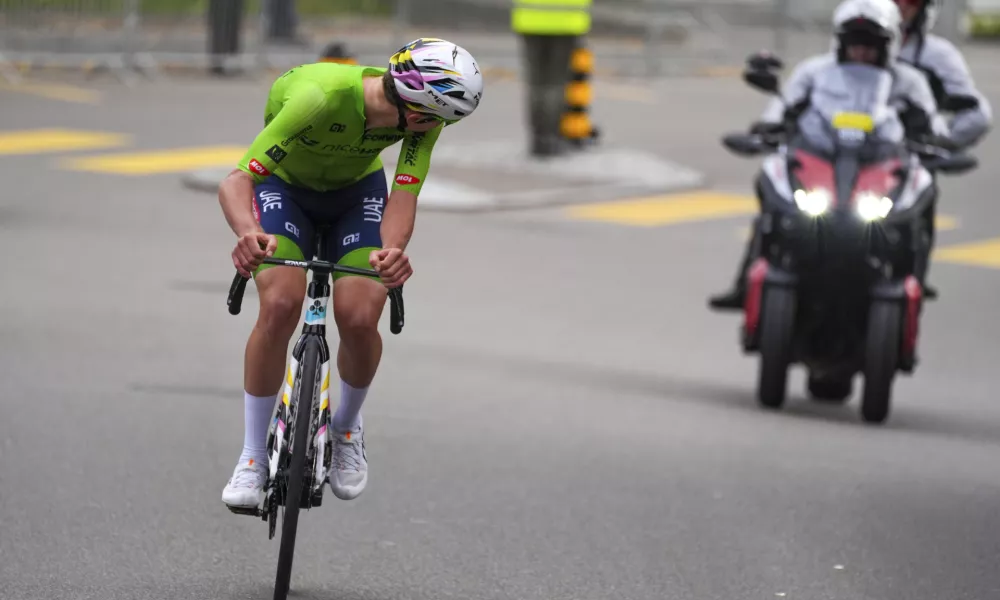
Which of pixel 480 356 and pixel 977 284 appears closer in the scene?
pixel 480 356

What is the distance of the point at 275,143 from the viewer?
19.5 feet

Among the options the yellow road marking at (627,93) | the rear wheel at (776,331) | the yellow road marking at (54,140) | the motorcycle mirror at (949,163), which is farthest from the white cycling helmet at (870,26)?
the yellow road marking at (627,93)

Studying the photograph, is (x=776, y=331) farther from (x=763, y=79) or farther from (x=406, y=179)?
(x=406, y=179)

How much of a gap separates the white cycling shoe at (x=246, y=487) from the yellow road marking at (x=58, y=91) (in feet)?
64.0

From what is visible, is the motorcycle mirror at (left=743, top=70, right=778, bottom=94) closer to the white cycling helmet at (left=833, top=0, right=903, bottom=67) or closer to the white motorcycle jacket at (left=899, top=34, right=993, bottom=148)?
the white cycling helmet at (left=833, top=0, right=903, bottom=67)

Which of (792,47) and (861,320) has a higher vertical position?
(861,320)

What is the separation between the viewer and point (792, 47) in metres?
38.4

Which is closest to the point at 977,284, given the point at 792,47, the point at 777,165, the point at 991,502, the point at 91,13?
the point at 777,165

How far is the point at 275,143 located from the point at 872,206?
4173 mm

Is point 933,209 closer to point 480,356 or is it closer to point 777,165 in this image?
point 777,165

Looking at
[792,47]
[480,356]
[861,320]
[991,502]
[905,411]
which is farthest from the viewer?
[792,47]

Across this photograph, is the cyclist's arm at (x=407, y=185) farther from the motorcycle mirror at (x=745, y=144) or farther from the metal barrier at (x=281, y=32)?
the metal barrier at (x=281, y=32)

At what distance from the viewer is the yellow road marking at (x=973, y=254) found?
1600 centimetres

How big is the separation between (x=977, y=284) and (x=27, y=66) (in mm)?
16023
